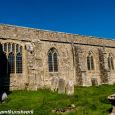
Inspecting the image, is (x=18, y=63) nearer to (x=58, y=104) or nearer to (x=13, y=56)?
(x=13, y=56)

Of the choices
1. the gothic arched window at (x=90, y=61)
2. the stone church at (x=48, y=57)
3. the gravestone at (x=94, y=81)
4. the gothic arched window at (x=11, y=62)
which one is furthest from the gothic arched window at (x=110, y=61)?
the gothic arched window at (x=11, y=62)

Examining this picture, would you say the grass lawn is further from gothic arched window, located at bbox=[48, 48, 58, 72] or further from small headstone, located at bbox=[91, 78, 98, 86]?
small headstone, located at bbox=[91, 78, 98, 86]

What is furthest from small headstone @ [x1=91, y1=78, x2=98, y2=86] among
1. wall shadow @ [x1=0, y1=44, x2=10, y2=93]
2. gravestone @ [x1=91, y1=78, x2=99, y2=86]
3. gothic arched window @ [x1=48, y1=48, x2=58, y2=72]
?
wall shadow @ [x1=0, y1=44, x2=10, y2=93]

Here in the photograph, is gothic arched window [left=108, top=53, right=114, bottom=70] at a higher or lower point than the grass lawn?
higher

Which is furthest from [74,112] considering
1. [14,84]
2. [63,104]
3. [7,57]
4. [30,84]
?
[7,57]

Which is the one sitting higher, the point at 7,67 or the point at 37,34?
the point at 37,34

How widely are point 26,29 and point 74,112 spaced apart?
12147mm

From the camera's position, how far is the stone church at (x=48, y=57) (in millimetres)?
14148

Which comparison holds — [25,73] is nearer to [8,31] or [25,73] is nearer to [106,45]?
[8,31]

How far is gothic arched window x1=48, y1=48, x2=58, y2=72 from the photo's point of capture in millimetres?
16547

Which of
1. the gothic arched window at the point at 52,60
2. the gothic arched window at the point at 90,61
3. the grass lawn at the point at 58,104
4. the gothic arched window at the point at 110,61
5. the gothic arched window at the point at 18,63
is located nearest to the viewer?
the grass lawn at the point at 58,104

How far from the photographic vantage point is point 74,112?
616 cm

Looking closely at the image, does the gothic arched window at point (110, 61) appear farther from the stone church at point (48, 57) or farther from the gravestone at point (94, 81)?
the gravestone at point (94, 81)

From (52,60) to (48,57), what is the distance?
629 mm
